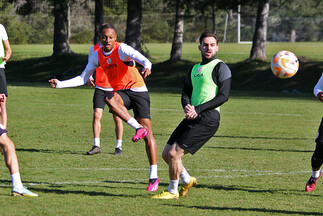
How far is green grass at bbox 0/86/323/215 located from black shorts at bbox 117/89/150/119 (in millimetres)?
946

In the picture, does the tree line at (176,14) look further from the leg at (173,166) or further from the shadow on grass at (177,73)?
the leg at (173,166)

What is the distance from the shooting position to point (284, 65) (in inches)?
442

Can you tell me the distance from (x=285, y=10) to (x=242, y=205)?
85229mm

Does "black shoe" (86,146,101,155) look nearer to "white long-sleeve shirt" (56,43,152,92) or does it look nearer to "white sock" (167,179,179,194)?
"white long-sleeve shirt" (56,43,152,92)

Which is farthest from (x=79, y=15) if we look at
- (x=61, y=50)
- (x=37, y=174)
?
(x=37, y=174)

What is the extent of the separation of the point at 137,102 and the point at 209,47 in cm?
201

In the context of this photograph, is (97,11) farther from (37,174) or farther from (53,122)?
(37,174)

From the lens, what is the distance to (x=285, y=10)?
89.5 metres

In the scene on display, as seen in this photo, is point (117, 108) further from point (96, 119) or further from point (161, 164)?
point (96, 119)

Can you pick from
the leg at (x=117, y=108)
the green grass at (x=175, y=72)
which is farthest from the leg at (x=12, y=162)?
the green grass at (x=175, y=72)

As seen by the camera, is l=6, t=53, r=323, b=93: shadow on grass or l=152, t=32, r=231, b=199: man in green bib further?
l=6, t=53, r=323, b=93: shadow on grass

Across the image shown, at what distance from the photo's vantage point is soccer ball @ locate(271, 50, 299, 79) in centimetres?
1113

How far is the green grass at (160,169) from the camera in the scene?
719cm

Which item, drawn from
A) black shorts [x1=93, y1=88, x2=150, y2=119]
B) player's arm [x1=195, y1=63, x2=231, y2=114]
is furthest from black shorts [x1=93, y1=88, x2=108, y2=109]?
player's arm [x1=195, y1=63, x2=231, y2=114]
